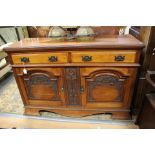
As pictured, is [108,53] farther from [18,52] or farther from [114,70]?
[18,52]

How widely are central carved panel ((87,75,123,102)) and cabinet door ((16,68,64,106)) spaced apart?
0.29 m

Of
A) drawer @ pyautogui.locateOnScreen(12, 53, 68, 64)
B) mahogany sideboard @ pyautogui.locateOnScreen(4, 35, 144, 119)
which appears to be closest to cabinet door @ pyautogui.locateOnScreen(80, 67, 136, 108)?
mahogany sideboard @ pyautogui.locateOnScreen(4, 35, 144, 119)

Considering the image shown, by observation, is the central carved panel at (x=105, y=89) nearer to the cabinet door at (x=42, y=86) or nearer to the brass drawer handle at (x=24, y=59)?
the cabinet door at (x=42, y=86)

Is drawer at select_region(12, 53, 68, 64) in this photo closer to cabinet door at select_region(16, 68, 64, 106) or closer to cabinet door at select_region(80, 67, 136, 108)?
cabinet door at select_region(16, 68, 64, 106)

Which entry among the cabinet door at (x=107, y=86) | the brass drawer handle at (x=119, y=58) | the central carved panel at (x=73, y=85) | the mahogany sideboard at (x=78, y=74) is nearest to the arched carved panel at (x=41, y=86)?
the mahogany sideboard at (x=78, y=74)

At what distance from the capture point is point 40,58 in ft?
3.99

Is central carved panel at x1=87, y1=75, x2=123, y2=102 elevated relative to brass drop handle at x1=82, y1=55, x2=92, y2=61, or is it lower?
lower

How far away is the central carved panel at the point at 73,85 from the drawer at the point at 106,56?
4.1 inches

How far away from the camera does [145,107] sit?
3.92 feet

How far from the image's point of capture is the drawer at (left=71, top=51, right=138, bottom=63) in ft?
3.71

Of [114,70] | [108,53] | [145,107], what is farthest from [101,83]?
[145,107]

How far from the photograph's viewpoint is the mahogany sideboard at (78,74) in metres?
1.15
